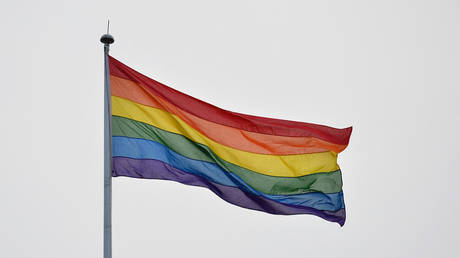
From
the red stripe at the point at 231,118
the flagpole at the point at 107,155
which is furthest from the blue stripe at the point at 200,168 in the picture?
the red stripe at the point at 231,118

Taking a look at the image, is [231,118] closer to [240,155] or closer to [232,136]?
[232,136]

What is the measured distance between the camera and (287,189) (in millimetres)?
9750

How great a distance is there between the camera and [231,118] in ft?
31.0

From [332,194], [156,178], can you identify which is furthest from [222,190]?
[332,194]

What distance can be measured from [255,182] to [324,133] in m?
2.07

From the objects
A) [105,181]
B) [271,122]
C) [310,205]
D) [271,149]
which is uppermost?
[271,122]

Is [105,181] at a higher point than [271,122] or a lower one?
lower

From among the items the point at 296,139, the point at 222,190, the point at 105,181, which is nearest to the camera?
the point at 105,181

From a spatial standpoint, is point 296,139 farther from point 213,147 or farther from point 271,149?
point 213,147

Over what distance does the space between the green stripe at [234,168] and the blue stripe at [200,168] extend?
83 mm

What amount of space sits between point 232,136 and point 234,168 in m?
0.69

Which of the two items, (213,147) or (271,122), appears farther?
(271,122)

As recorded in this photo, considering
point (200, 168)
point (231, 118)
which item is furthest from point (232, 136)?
point (200, 168)

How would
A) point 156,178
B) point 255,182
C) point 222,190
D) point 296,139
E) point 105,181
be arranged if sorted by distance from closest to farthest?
1. point 105,181
2. point 156,178
3. point 222,190
4. point 255,182
5. point 296,139
